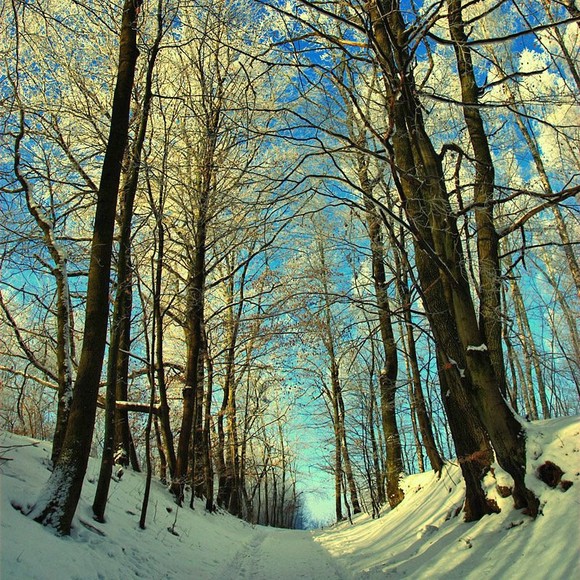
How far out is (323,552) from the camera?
7.68m

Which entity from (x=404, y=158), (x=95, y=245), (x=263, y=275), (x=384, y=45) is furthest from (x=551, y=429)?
(x=263, y=275)

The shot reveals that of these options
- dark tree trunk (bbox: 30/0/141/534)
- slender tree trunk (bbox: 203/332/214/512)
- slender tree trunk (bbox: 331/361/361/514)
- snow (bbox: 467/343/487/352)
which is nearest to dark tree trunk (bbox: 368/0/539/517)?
snow (bbox: 467/343/487/352)

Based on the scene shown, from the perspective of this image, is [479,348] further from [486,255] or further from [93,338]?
[93,338]

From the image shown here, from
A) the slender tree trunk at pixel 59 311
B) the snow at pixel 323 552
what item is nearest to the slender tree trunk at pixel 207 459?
the snow at pixel 323 552

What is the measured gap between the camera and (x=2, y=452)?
14.2ft

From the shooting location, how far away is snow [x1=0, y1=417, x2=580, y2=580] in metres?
2.98

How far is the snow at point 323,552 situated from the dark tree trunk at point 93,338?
0.78 ft

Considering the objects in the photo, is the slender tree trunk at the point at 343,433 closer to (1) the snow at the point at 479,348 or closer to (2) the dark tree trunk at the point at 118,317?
(2) the dark tree trunk at the point at 118,317

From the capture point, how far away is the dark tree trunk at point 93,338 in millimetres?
3773

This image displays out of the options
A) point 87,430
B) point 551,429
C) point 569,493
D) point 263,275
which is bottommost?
point 569,493

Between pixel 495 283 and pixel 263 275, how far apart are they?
8.36m

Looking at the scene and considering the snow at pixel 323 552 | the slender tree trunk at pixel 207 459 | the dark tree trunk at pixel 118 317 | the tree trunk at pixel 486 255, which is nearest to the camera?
the snow at pixel 323 552

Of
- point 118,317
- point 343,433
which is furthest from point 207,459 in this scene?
point 343,433

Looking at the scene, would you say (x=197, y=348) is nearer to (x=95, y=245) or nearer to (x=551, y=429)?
(x=95, y=245)
